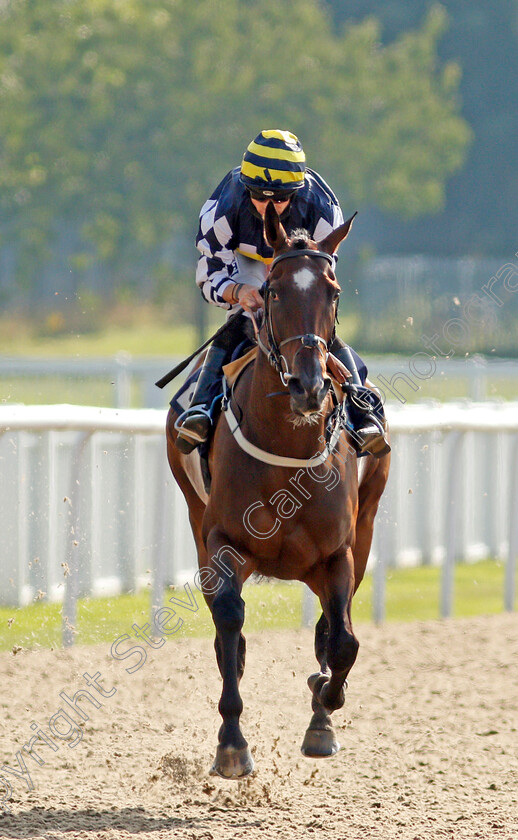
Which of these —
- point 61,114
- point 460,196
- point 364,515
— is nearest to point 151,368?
point 364,515

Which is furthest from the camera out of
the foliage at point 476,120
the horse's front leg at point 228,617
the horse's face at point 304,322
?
the foliage at point 476,120

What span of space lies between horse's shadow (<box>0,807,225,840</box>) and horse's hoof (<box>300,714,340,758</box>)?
447mm

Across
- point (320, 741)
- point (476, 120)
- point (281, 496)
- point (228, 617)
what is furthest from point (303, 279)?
point (476, 120)

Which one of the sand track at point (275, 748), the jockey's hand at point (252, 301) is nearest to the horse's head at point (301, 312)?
the jockey's hand at point (252, 301)

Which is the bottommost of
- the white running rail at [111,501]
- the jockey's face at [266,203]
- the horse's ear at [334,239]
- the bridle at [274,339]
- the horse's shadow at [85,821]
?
the horse's shadow at [85,821]

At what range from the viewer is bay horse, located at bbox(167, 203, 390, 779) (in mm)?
4180

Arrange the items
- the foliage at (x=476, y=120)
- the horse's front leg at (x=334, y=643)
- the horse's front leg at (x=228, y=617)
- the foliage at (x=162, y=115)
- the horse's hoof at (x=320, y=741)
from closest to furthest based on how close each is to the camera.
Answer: the horse's front leg at (x=228, y=617), the horse's front leg at (x=334, y=643), the horse's hoof at (x=320, y=741), the foliage at (x=162, y=115), the foliage at (x=476, y=120)

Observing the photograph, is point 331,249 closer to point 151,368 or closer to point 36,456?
point 36,456

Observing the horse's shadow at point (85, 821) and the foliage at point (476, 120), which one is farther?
the foliage at point (476, 120)

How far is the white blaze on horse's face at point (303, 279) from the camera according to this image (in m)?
4.09

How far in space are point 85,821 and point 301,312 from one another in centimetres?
179

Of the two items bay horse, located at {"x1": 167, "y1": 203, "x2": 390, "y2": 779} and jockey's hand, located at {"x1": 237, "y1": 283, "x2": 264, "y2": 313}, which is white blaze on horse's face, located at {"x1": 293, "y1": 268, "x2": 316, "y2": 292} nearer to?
bay horse, located at {"x1": 167, "y1": 203, "x2": 390, "y2": 779}

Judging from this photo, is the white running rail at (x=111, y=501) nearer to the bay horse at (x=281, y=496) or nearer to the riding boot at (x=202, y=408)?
the riding boot at (x=202, y=408)

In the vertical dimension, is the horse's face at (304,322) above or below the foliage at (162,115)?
below
